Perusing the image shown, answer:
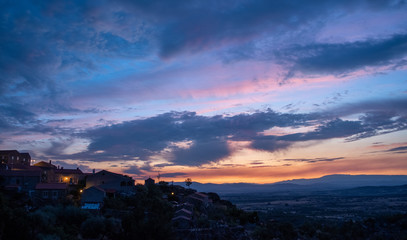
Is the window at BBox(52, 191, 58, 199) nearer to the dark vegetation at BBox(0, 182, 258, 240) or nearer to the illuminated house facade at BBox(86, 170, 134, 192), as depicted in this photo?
the dark vegetation at BBox(0, 182, 258, 240)

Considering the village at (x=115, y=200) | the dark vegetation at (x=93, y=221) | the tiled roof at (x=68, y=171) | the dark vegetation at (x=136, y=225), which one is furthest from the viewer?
the tiled roof at (x=68, y=171)

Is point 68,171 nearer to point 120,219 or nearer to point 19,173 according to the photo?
point 19,173

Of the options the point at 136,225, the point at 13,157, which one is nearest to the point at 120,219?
the point at 136,225

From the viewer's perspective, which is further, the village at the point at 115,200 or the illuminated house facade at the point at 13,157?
the illuminated house facade at the point at 13,157

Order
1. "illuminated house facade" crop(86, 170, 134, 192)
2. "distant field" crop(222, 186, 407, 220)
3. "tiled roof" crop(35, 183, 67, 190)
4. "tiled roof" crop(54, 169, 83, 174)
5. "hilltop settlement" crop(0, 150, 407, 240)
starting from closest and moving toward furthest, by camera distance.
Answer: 1. "hilltop settlement" crop(0, 150, 407, 240)
2. "tiled roof" crop(35, 183, 67, 190)
3. "illuminated house facade" crop(86, 170, 134, 192)
4. "tiled roof" crop(54, 169, 83, 174)
5. "distant field" crop(222, 186, 407, 220)

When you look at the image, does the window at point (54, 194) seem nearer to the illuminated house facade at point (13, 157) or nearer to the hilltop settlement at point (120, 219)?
the hilltop settlement at point (120, 219)

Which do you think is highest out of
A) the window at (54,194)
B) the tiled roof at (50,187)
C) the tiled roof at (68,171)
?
Result: the tiled roof at (68,171)

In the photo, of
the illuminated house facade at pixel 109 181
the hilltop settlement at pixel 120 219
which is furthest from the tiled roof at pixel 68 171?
the illuminated house facade at pixel 109 181

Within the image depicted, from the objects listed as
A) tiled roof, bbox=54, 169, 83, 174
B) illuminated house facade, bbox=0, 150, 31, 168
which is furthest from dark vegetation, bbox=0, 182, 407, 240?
illuminated house facade, bbox=0, 150, 31, 168

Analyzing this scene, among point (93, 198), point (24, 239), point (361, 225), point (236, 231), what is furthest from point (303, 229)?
point (24, 239)

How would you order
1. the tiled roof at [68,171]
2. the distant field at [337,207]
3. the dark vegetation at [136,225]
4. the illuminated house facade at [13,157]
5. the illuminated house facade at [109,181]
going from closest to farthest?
the dark vegetation at [136,225], the illuminated house facade at [109,181], the illuminated house facade at [13,157], the tiled roof at [68,171], the distant field at [337,207]

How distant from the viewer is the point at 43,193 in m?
47.2

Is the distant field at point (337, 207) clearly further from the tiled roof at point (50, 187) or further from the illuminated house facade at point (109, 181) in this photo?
the tiled roof at point (50, 187)

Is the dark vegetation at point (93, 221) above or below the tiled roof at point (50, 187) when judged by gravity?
below
